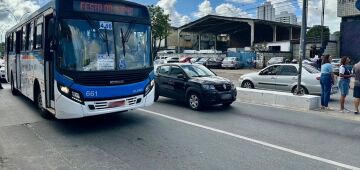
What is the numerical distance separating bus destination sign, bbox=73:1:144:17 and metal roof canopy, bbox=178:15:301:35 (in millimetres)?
46541

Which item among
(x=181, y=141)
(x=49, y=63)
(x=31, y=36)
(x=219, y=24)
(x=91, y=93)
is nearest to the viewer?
(x=181, y=141)

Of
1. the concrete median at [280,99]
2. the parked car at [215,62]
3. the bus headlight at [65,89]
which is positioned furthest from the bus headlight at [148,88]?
the parked car at [215,62]

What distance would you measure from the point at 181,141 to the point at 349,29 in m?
39.6

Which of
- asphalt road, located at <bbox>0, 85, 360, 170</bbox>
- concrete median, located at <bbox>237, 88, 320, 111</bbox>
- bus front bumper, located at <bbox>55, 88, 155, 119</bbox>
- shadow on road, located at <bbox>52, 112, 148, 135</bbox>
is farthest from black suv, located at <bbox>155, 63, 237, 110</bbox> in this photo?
bus front bumper, located at <bbox>55, 88, 155, 119</bbox>

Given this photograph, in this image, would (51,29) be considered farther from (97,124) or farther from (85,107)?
(97,124)

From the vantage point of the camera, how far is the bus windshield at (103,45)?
7.11 metres

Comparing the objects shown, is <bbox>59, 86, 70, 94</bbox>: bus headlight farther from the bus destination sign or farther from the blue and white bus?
the bus destination sign

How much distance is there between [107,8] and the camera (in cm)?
773

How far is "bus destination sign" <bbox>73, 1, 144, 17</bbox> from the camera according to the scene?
7.34m

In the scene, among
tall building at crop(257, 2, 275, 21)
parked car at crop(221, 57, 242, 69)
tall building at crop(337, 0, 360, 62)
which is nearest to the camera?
tall building at crop(337, 0, 360, 62)

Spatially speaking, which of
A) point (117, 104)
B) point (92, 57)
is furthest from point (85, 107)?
point (92, 57)

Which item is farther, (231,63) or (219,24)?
(219,24)

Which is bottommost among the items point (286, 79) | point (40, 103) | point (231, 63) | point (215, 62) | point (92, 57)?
point (40, 103)

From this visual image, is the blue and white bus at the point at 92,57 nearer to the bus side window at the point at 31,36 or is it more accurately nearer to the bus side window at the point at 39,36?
the bus side window at the point at 39,36
